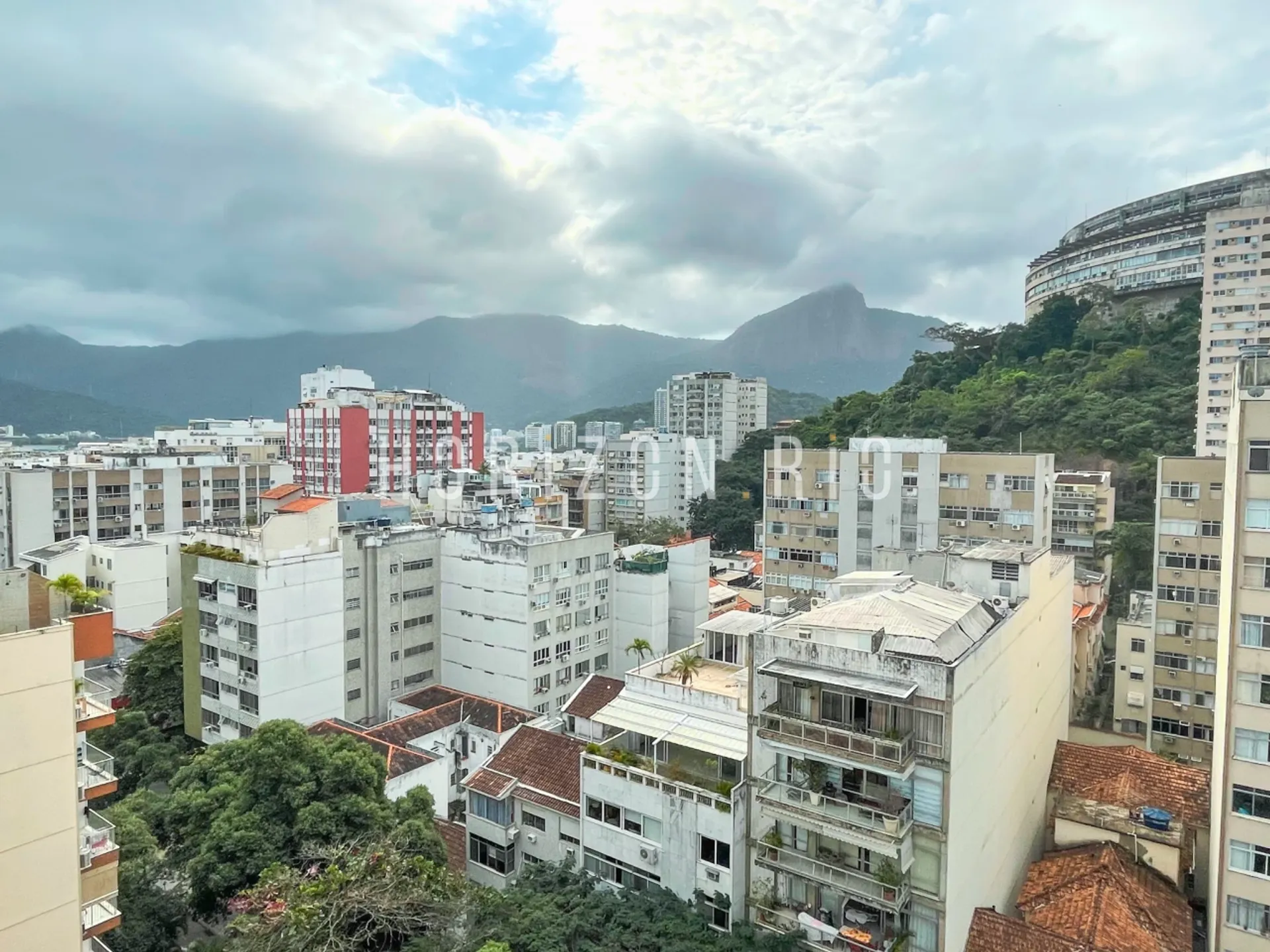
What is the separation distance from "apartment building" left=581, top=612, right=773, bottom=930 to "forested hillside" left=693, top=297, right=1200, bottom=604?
29965 mm

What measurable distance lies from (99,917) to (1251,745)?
2098 centimetres

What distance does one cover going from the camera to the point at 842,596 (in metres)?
18.6

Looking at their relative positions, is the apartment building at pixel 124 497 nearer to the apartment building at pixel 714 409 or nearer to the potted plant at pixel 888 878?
the potted plant at pixel 888 878

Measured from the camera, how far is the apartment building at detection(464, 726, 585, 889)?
18484 millimetres

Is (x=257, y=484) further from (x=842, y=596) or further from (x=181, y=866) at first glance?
(x=842, y=596)

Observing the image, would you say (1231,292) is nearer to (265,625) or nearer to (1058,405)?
(1058,405)

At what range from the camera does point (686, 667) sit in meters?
18.4

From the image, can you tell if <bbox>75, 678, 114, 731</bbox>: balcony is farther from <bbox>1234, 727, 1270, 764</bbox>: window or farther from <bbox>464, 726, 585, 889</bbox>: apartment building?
<bbox>1234, 727, 1270, 764</bbox>: window

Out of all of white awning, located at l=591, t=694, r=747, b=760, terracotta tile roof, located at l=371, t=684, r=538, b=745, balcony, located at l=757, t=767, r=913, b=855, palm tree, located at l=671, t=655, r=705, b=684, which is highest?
palm tree, located at l=671, t=655, r=705, b=684

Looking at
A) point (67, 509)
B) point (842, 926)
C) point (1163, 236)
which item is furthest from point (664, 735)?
point (1163, 236)

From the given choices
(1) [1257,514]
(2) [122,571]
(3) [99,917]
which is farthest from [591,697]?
(2) [122,571]

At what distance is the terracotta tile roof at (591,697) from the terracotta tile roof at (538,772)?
915 mm

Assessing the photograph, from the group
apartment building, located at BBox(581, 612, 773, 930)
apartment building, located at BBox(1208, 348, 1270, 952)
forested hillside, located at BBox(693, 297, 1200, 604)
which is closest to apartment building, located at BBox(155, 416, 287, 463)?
forested hillside, located at BBox(693, 297, 1200, 604)

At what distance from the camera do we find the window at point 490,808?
19297 mm
